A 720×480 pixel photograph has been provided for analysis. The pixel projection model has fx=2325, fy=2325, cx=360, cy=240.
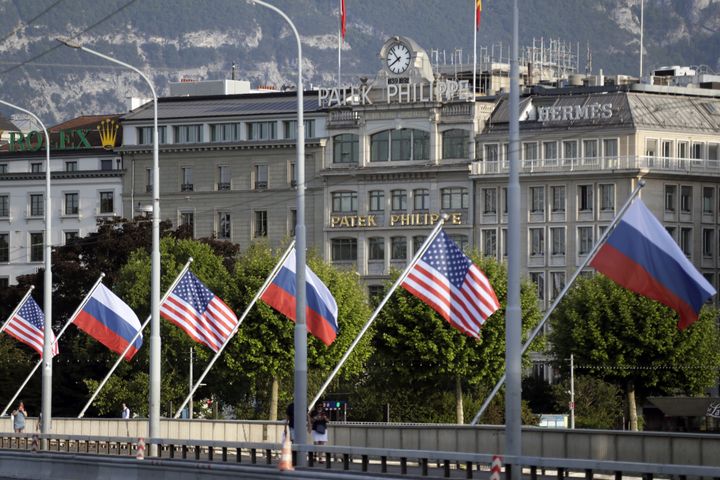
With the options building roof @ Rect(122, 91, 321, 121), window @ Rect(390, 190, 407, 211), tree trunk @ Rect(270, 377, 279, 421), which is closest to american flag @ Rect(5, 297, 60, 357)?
tree trunk @ Rect(270, 377, 279, 421)

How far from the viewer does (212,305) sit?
90.1 m

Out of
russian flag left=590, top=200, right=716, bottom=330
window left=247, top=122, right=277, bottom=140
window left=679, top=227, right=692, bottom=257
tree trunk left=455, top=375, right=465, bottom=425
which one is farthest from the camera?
window left=247, top=122, right=277, bottom=140

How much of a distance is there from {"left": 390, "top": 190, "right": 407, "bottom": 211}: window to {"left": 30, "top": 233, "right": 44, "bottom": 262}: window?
33.4 metres

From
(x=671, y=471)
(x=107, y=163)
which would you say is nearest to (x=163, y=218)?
(x=107, y=163)

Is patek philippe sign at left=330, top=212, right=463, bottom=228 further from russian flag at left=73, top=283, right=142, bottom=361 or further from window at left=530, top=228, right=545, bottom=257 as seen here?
russian flag at left=73, top=283, right=142, bottom=361

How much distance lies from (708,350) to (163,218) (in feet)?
206

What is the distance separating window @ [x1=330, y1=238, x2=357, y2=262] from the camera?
17712 centimetres

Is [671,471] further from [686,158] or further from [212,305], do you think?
[686,158]

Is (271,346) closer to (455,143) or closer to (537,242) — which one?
(537,242)

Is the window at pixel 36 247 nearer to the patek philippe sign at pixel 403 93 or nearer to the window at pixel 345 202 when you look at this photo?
the window at pixel 345 202

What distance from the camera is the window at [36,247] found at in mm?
193625

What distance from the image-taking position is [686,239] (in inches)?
6540

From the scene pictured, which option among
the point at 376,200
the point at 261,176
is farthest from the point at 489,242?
the point at 261,176

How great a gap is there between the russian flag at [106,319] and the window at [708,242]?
8029 centimetres
